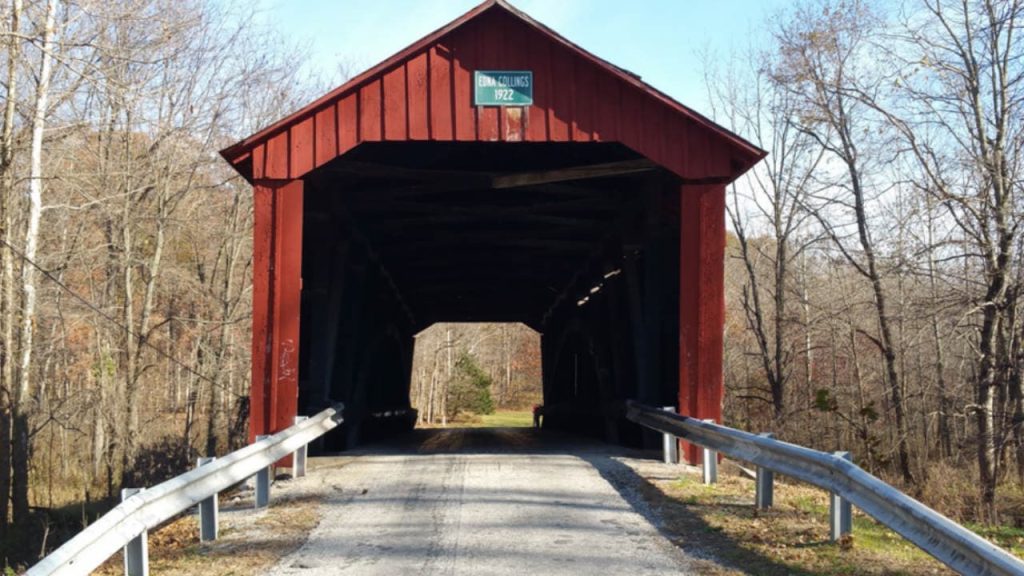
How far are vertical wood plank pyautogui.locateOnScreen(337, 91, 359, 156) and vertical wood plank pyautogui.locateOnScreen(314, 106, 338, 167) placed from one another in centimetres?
5

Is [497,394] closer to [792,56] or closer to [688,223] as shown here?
[792,56]

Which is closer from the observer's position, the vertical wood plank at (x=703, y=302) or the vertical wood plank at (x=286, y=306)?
the vertical wood plank at (x=286, y=306)

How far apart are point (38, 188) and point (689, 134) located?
9.79 meters

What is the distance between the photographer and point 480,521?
6926 mm

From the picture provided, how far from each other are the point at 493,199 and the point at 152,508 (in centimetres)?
983

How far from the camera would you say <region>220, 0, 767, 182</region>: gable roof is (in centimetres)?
1027

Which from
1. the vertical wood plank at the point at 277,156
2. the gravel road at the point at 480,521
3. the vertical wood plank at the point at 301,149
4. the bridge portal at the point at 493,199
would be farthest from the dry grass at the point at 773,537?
the vertical wood plank at the point at 277,156

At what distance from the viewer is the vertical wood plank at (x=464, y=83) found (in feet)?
34.2

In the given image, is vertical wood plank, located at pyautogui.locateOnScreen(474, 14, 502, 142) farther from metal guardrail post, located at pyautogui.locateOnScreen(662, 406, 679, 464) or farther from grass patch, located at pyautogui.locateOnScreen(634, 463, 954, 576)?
grass patch, located at pyautogui.locateOnScreen(634, 463, 954, 576)

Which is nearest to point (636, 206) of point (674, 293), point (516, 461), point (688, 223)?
→ point (674, 293)

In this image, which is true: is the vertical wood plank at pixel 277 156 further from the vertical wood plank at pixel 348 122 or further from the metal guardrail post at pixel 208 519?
the metal guardrail post at pixel 208 519

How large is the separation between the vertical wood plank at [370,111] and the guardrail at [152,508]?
3.31m

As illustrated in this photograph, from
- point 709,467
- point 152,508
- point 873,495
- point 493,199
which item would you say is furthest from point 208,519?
point 493,199

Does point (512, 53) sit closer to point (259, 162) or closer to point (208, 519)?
point (259, 162)
